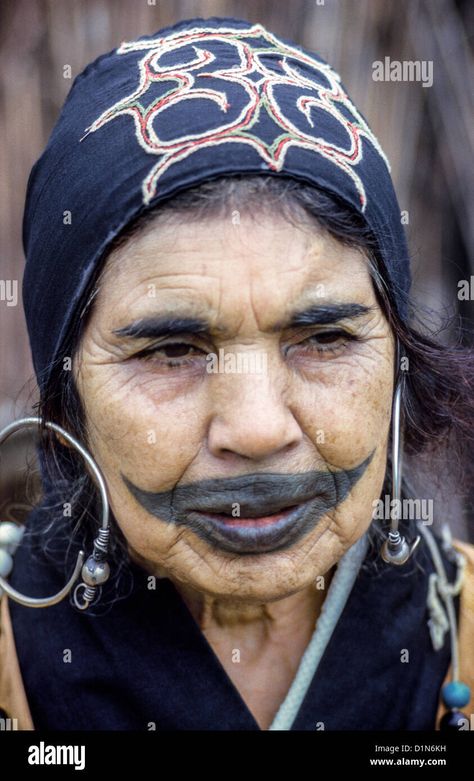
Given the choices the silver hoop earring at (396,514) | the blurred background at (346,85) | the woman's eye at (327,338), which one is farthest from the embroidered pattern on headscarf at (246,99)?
the blurred background at (346,85)

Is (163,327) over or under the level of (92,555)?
over

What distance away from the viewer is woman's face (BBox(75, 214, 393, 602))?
158cm

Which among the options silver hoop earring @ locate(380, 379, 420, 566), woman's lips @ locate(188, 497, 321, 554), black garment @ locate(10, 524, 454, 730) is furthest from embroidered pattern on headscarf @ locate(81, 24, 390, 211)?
black garment @ locate(10, 524, 454, 730)

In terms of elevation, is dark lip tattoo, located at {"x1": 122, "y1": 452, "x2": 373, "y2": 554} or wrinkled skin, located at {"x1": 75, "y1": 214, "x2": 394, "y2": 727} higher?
wrinkled skin, located at {"x1": 75, "y1": 214, "x2": 394, "y2": 727}

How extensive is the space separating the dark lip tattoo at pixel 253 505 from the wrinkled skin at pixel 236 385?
2 centimetres

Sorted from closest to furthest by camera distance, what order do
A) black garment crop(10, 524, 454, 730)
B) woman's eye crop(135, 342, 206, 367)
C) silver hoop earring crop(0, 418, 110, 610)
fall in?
1. woman's eye crop(135, 342, 206, 367)
2. silver hoop earring crop(0, 418, 110, 610)
3. black garment crop(10, 524, 454, 730)

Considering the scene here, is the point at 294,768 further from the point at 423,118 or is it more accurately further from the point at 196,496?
the point at 423,118

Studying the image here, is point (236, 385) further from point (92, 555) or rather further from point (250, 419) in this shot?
point (92, 555)

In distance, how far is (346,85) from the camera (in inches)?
144

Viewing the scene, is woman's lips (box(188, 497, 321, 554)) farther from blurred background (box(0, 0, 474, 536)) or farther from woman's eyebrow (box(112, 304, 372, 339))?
blurred background (box(0, 0, 474, 536))

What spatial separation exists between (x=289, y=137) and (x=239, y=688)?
1297 mm

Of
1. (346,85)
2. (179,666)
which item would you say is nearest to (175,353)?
(179,666)

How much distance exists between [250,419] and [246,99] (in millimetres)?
646

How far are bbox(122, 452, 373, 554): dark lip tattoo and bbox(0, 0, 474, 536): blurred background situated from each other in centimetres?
164
